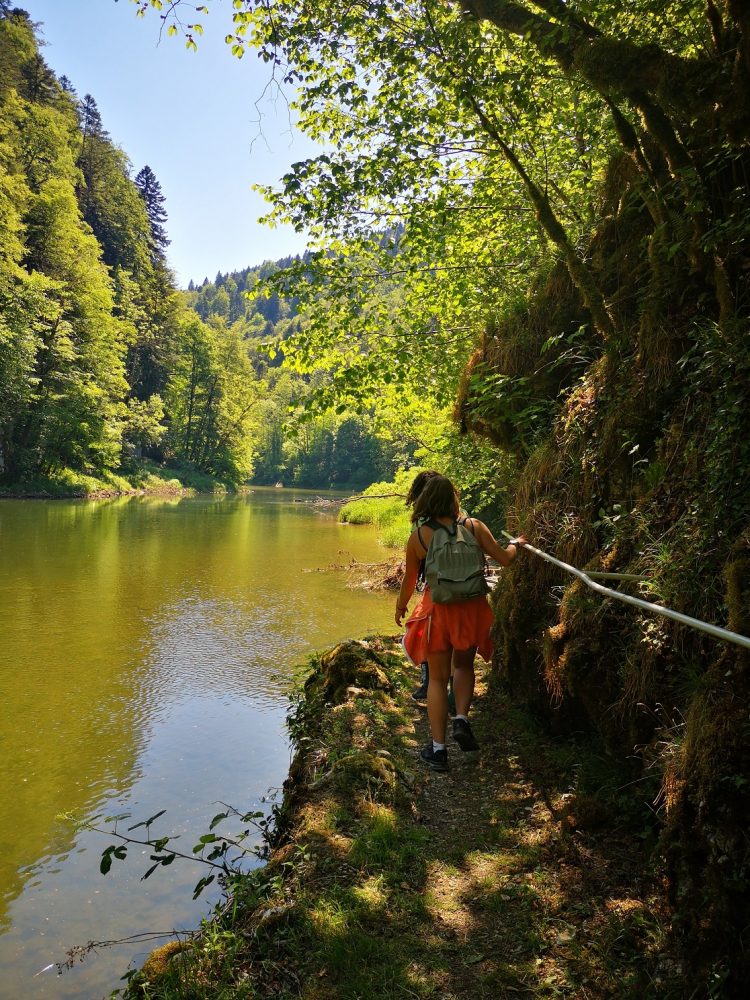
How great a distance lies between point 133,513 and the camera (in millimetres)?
28781

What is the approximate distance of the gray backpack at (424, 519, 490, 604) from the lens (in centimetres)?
425

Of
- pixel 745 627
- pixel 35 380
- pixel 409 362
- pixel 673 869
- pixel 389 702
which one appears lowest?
pixel 389 702

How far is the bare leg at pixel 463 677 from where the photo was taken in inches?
175

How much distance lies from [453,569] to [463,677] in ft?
2.81

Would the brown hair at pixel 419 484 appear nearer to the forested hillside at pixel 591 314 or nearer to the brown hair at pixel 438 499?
the brown hair at pixel 438 499

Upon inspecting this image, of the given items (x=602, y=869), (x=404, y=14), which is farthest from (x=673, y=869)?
(x=404, y=14)

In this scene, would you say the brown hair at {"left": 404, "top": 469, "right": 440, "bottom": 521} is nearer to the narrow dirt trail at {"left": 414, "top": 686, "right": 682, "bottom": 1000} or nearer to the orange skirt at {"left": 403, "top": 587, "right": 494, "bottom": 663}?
the orange skirt at {"left": 403, "top": 587, "right": 494, "bottom": 663}

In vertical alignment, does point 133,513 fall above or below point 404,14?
below

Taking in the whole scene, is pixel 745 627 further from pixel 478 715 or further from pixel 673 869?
pixel 478 715

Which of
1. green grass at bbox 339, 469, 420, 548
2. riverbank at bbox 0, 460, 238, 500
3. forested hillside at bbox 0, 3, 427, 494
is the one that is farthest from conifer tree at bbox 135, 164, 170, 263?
green grass at bbox 339, 469, 420, 548

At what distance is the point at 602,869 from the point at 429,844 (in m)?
0.96

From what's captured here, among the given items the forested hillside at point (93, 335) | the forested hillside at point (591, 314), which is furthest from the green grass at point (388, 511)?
the forested hillside at point (591, 314)

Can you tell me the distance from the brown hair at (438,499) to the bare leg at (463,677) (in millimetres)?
1006

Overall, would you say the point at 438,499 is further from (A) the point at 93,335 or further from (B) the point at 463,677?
(A) the point at 93,335
